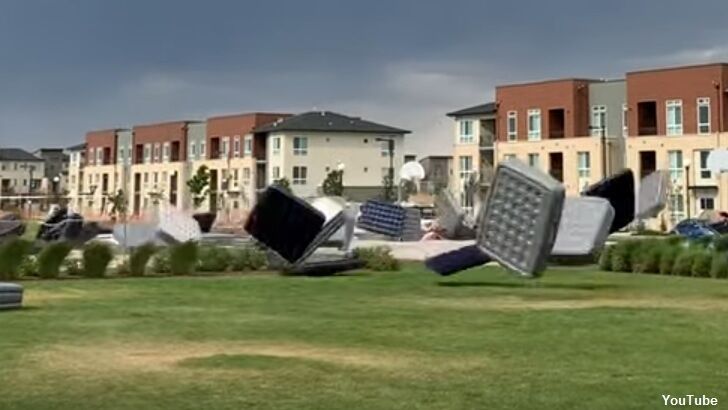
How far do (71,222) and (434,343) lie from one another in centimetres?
3876

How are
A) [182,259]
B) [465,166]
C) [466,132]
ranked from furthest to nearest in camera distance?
[466,132] < [465,166] < [182,259]

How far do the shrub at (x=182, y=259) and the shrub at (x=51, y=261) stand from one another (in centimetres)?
302

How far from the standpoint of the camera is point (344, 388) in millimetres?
10227

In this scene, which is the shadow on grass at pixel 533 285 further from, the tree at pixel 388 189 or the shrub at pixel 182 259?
the tree at pixel 388 189

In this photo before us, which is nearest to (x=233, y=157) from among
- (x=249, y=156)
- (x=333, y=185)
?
(x=249, y=156)

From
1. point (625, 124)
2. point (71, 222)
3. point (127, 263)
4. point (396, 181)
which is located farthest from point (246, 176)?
point (127, 263)

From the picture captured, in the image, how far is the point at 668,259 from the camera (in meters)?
30.0

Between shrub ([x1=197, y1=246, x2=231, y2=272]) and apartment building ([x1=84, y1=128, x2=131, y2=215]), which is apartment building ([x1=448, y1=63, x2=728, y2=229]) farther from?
apartment building ([x1=84, y1=128, x2=131, y2=215])

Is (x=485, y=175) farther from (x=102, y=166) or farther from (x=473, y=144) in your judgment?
(x=102, y=166)

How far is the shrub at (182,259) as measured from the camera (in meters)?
29.3

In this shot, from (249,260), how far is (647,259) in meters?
12.0

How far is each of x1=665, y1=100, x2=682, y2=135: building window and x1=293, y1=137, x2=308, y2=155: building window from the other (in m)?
42.6

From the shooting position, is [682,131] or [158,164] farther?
[158,164]

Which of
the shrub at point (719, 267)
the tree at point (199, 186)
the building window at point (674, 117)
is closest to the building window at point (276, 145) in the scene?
the tree at point (199, 186)
